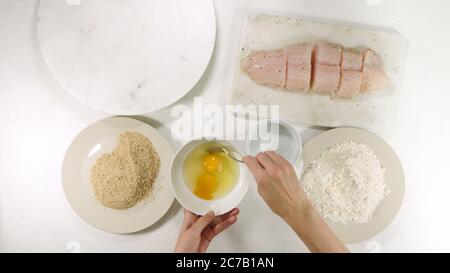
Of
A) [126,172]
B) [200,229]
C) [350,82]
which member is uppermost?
[350,82]

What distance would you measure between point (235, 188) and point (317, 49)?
41 centimetres

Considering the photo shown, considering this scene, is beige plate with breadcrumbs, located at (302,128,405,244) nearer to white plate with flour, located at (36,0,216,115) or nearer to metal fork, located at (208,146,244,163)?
metal fork, located at (208,146,244,163)

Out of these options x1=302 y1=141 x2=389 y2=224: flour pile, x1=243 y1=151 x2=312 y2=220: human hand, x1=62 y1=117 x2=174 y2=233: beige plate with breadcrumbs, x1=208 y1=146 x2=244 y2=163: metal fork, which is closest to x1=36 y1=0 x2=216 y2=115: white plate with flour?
x1=62 y1=117 x2=174 y2=233: beige plate with breadcrumbs

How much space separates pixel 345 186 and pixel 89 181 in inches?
24.8

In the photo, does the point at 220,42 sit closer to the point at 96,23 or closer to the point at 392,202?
the point at 96,23

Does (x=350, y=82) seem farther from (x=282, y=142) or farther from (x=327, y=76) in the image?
(x=282, y=142)

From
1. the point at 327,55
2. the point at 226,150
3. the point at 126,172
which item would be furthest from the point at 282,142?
the point at 126,172

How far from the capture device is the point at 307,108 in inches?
38.4

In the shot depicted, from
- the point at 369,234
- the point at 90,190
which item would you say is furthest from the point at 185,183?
the point at 369,234

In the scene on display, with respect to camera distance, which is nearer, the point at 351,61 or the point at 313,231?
the point at 313,231

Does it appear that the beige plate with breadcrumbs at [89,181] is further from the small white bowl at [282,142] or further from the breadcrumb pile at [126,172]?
the small white bowl at [282,142]

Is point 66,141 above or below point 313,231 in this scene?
above

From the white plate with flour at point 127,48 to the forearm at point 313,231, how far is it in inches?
15.7

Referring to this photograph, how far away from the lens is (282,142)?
3.10ft
